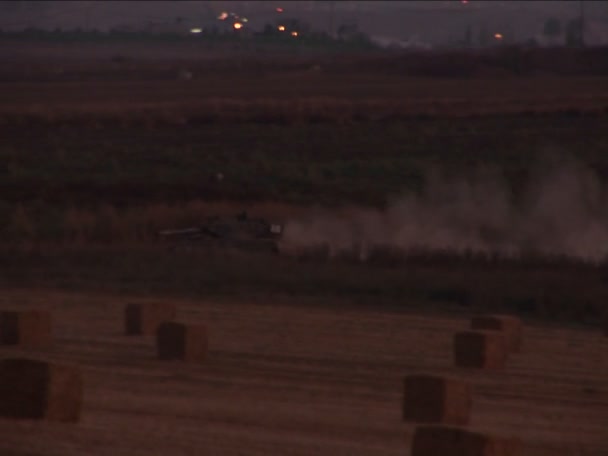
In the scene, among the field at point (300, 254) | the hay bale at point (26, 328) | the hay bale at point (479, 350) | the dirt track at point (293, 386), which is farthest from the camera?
the hay bale at point (26, 328)

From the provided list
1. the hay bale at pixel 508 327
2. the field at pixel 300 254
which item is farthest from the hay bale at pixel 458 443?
the hay bale at pixel 508 327

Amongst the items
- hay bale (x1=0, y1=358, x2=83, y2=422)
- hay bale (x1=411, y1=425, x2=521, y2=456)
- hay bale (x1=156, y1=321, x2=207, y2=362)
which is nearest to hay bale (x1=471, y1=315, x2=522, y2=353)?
hay bale (x1=156, y1=321, x2=207, y2=362)

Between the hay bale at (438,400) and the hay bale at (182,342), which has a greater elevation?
the hay bale at (438,400)

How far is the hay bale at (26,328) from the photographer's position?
628 inches

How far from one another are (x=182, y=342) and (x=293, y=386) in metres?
1.85

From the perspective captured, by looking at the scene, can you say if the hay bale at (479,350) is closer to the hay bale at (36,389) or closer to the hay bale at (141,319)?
the hay bale at (141,319)

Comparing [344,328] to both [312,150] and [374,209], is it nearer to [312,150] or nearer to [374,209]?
[374,209]

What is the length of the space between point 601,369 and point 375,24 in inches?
5953

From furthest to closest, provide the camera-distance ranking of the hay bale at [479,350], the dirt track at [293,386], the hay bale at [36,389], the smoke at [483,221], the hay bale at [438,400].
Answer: the smoke at [483,221] → the hay bale at [479,350] → the hay bale at [438,400] → the dirt track at [293,386] → the hay bale at [36,389]

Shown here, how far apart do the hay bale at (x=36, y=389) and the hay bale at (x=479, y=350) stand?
19.4ft

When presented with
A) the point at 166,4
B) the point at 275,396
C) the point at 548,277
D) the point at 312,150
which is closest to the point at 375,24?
the point at 166,4

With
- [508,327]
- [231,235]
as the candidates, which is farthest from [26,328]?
[231,235]

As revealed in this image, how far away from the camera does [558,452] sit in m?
10.9

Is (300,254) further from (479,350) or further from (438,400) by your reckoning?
(438,400)
